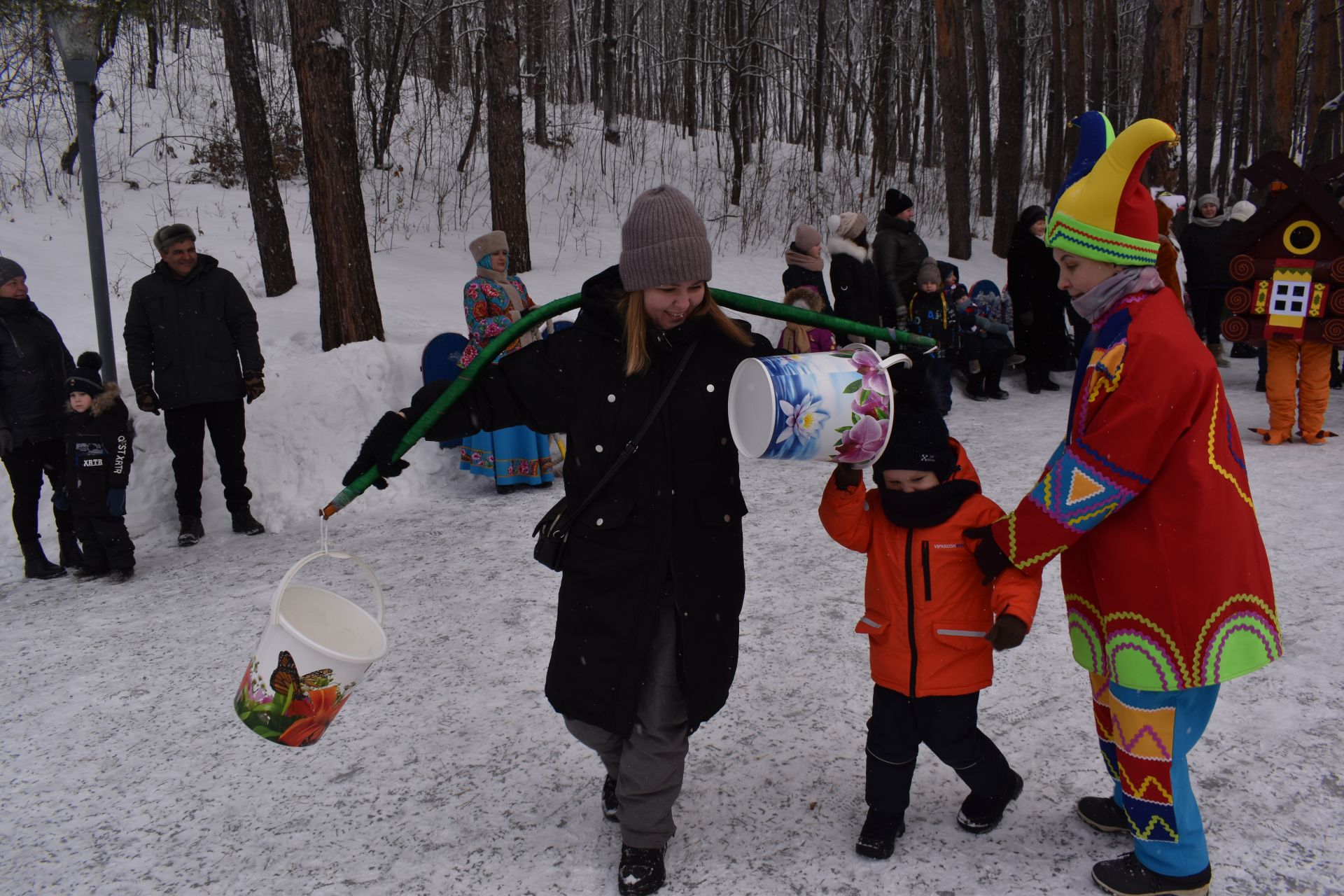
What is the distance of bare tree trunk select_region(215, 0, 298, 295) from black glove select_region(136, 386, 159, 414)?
3.37 meters

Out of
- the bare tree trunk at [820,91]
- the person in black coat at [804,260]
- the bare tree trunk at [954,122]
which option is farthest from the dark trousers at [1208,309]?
the bare tree trunk at [820,91]

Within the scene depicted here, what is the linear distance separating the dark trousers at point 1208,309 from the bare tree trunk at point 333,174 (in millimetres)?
8738

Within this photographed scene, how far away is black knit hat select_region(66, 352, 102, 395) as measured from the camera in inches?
206

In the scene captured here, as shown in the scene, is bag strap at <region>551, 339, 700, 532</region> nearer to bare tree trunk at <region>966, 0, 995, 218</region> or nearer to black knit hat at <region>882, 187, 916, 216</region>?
black knit hat at <region>882, 187, 916, 216</region>

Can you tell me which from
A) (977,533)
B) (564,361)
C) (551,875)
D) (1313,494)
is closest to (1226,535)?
(977,533)

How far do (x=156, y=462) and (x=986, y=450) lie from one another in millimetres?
5798

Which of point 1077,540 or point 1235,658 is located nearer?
point 1235,658

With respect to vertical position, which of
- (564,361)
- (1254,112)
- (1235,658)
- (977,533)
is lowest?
(1235,658)

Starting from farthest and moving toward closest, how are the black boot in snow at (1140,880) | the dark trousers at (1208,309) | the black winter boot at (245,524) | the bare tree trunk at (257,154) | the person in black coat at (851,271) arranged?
the dark trousers at (1208,309) < the bare tree trunk at (257,154) < the person in black coat at (851,271) < the black winter boot at (245,524) < the black boot in snow at (1140,880)

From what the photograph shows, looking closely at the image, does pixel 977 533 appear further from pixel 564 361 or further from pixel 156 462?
pixel 156 462

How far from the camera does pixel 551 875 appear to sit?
2.69 metres

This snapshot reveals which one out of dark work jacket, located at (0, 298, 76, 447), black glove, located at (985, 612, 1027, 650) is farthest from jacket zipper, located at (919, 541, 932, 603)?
dark work jacket, located at (0, 298, 76, 447)

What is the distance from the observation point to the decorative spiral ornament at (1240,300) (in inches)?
277

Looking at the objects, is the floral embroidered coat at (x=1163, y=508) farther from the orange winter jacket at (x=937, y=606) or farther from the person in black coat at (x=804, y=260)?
the person in black coat at (x=804, y=260)
